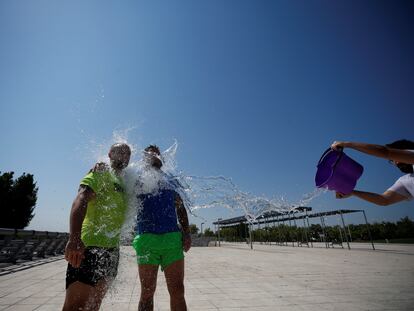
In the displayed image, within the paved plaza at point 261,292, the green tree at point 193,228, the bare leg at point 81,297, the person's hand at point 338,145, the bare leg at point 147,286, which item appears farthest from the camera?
the green tree at point 193,228

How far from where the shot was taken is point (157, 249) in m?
2.66

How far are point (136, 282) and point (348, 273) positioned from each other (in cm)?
577

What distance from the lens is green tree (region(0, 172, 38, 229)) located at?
31328 millimetres

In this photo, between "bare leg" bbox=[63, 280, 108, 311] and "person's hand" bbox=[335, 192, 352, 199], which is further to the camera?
"person's hand" bbox=[335, 192, 352, 199]

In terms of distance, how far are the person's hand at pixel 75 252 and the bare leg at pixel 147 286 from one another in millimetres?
729

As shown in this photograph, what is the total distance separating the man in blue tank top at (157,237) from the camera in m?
2.63

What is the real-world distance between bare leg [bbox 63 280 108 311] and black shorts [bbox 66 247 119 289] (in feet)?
0.12

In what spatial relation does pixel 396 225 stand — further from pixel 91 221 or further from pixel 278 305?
pixel 91 221

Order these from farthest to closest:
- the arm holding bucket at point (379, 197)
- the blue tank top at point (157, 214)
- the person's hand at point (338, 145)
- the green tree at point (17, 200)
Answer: the green tree at point (17, 200)
the arm holding bucket at point (379, 197)
the blue tank top at point (157, 214)
the person's hand at point (338, 145)

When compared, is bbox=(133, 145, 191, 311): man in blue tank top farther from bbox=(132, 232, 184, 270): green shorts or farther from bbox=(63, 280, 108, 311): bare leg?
bbox=(63, 280, 108, 311): bare leg

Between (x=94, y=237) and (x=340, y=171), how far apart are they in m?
2.75

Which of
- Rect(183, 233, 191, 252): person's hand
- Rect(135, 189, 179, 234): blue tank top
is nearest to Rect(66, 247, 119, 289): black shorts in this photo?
Rect(135, 189, 179, 234): blue tank top

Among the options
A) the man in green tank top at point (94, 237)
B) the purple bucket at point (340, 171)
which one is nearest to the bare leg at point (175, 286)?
the man in green tank top at point (94, 237)

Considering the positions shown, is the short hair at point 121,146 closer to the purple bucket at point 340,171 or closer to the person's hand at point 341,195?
the purple bucket at point 340,171
